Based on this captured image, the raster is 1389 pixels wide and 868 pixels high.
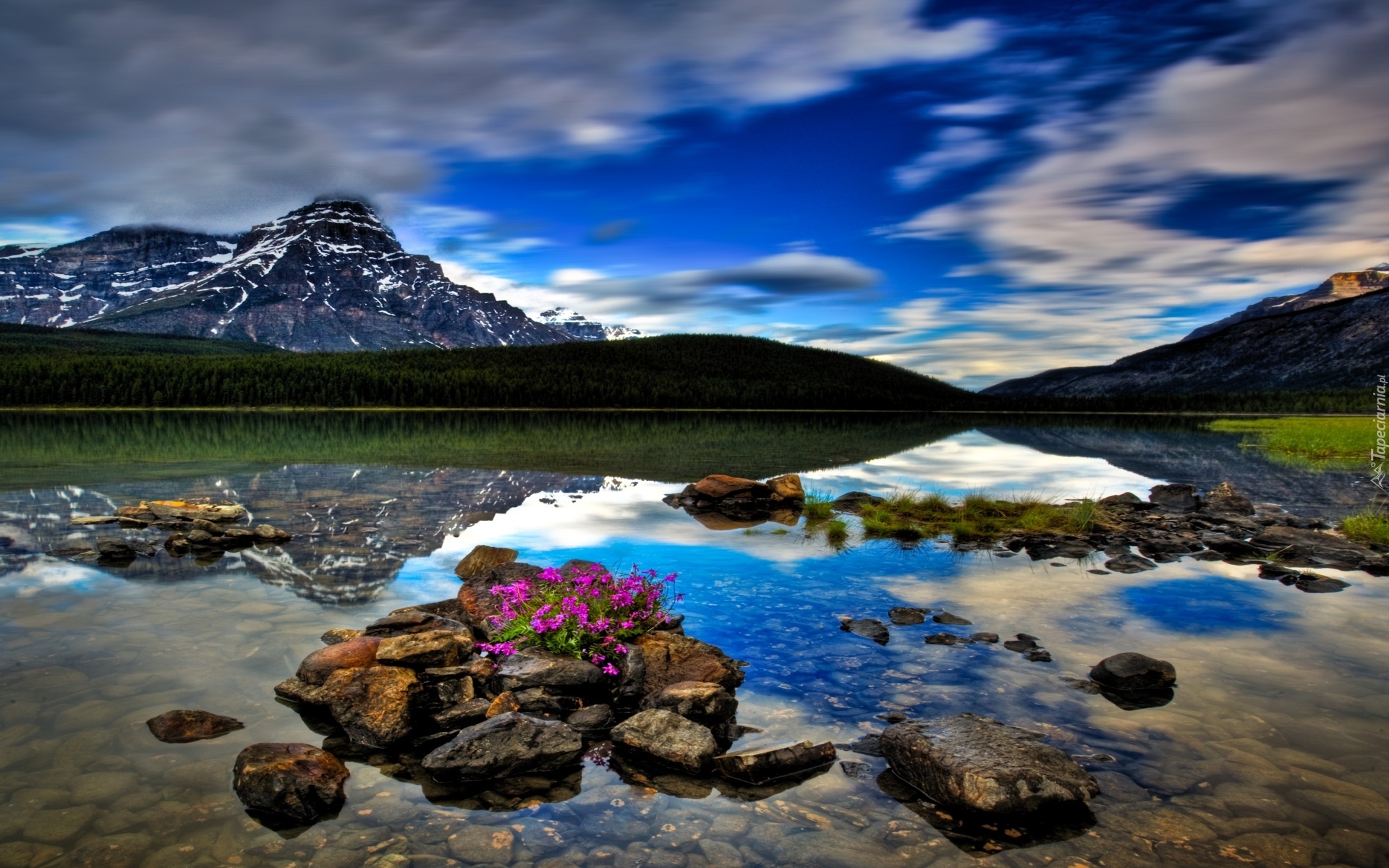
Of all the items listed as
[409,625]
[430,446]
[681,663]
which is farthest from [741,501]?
[430,446]

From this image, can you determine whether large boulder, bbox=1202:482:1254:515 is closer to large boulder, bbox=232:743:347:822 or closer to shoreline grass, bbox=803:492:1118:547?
shoreline grass, bbox=803:492:1118:547

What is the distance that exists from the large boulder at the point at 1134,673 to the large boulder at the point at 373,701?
1063 cm

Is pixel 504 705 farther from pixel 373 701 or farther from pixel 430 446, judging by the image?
pixel 430 446

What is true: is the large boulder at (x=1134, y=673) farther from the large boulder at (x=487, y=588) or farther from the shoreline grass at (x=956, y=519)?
the shoreline grass at (x=956, y=519)

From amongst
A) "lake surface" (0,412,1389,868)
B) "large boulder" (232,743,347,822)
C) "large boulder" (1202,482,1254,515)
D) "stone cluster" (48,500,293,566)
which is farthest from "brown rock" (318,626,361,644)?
"large boulder" (1202,482,1254,515)

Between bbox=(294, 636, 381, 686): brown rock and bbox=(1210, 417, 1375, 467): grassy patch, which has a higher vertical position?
bbox=(1210, 417, 1375, 467): grassy patch

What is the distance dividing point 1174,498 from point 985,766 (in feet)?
99.8

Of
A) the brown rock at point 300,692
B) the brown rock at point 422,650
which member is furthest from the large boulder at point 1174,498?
the brown rock at point 300,692

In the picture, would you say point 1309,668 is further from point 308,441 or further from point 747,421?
point 747,421

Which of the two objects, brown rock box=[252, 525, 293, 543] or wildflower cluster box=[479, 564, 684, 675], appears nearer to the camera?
wildflower cluster box=[479, 564, 684, 675]

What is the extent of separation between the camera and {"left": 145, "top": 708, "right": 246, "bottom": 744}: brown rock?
10250mm

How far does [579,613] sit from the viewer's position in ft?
45.2

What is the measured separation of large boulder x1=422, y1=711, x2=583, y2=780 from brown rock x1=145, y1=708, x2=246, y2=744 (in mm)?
3100

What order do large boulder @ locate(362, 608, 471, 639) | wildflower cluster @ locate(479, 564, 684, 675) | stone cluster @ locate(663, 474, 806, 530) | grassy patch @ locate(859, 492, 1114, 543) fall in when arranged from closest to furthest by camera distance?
wildflower cluster @ locate(479, 564, 684, 675) → large boulder @ locate(362, 608, 471, 639) → grassy patch @ locate(859, 492, 1114, 543) → stone cluster @ locate(663, 474, 806, 530)
